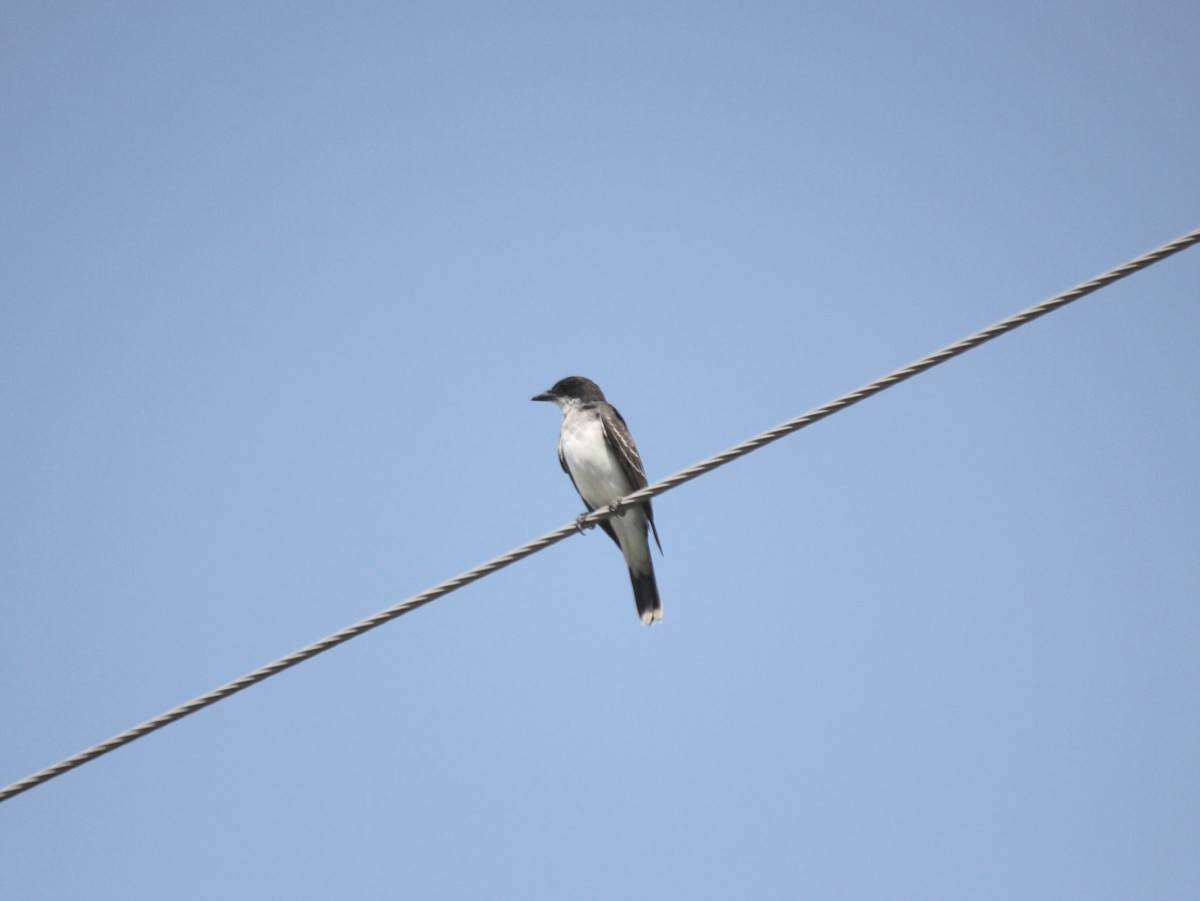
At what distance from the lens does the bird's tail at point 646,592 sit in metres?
10.5

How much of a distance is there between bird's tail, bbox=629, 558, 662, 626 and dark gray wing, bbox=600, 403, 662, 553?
353 millimetres

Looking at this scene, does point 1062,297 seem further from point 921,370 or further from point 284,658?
point 284,658

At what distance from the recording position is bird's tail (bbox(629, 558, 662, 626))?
34.3 ft

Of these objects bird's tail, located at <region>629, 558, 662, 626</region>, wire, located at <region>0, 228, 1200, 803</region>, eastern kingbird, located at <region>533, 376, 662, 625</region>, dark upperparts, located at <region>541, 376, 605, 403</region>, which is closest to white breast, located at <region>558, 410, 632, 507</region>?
eastern kingbird, located at <region>533, 376, 662, 625</region>

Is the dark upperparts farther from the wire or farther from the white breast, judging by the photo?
the wire

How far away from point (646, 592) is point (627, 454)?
1.28 meters

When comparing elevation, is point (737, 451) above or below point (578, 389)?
below

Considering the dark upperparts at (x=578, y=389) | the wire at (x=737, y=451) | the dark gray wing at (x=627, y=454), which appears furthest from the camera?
the dark upperparts at (x=578, y=389)

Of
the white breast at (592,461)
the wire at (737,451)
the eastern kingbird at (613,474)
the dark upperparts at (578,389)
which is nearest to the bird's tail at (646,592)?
the eastern kingbird at (613,474)

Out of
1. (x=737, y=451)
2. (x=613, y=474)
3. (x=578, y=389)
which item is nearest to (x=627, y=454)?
(x=613, y=474)

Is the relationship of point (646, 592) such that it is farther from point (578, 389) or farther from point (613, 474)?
point (578, 389)

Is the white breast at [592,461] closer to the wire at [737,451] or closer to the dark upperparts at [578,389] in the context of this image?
the dark upperparts at [578,389]

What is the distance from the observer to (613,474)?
10.2 meters

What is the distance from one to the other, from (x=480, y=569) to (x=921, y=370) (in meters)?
2.30
